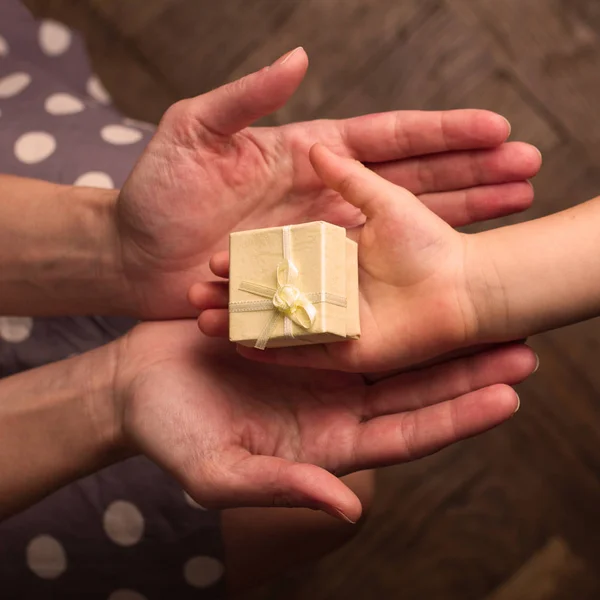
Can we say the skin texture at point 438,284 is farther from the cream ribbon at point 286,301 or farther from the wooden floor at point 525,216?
the wooden floor at point 525,216

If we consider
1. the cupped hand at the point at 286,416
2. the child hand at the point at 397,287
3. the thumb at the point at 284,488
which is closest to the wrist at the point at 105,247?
the cupped hand at the point at 286,416

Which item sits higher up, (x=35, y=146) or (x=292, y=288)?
(x=292, y=288)

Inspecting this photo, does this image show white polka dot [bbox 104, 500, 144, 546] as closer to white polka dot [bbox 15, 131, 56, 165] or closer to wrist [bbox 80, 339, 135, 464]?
wrist [bbox 80, 339, 135, 464]

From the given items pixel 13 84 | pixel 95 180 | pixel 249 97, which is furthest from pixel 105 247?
pixel 13 84

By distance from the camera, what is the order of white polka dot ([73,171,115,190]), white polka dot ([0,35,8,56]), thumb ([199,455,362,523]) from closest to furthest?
thumb ([199,455,362,523])
white polka dot ([73,171,115,190])
white polka dot ([0,35,8,56])

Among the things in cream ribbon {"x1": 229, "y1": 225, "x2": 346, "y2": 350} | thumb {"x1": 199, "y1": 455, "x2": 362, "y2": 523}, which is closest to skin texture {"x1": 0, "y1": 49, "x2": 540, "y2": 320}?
cream ribbon {"x1": 229, "y1": 225, "x2": 346, "y2": 350}

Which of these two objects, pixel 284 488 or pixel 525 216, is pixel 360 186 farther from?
pixel 525 216

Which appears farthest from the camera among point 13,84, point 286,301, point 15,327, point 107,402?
point 13,84
